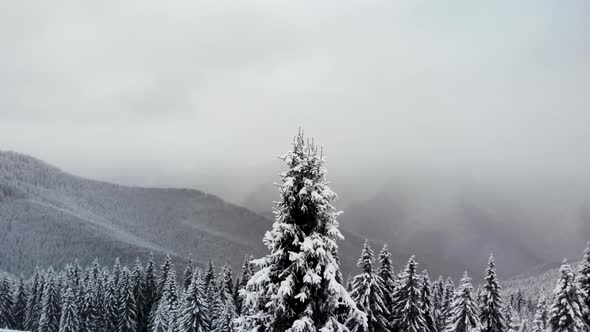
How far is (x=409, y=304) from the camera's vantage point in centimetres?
4019

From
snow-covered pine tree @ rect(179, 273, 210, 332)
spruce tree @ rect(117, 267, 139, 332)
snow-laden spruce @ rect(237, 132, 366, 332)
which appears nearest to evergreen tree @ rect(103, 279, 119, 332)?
spruce tree @ rect(117, 267, 139, 332)

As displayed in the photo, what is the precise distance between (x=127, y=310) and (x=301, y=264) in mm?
71154

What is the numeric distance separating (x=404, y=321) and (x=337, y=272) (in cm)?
2685

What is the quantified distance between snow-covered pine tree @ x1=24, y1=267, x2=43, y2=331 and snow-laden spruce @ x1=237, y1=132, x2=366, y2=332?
268ft

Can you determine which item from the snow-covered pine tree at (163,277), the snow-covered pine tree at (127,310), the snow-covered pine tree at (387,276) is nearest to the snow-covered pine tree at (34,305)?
the snow-covered pine tree at (127,310)

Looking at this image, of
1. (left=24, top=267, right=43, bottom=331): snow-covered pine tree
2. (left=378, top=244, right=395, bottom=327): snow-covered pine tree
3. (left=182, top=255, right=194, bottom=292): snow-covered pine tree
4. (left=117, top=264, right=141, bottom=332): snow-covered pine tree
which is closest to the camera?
(left=378, top=244, right=395, bottom=327): snow-covered pine tree

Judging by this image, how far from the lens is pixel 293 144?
17.3 m

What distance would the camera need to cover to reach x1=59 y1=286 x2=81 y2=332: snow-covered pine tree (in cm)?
7400

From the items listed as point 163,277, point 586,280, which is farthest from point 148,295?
point 586,280

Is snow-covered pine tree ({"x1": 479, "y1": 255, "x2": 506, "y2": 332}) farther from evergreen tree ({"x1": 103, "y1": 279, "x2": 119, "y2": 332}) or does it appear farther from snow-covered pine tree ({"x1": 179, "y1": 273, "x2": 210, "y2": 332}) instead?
evergreen tree ({"x1": 103, "y1": 279, "x2": 119, "y2": 332})

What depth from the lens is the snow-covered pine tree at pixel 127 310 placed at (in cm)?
7756

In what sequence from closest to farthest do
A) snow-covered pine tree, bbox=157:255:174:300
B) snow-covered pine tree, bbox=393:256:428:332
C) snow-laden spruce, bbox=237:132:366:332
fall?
snow-laden spruce, bbox=237:132:366:332
snow-covered pine tree, bbox=393:256:428:332
snow-covered pine tree, bbox=157:255:174:300

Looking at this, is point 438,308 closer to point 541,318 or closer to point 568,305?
point 541,318

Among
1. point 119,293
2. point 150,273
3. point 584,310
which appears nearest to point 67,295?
point 119,293
